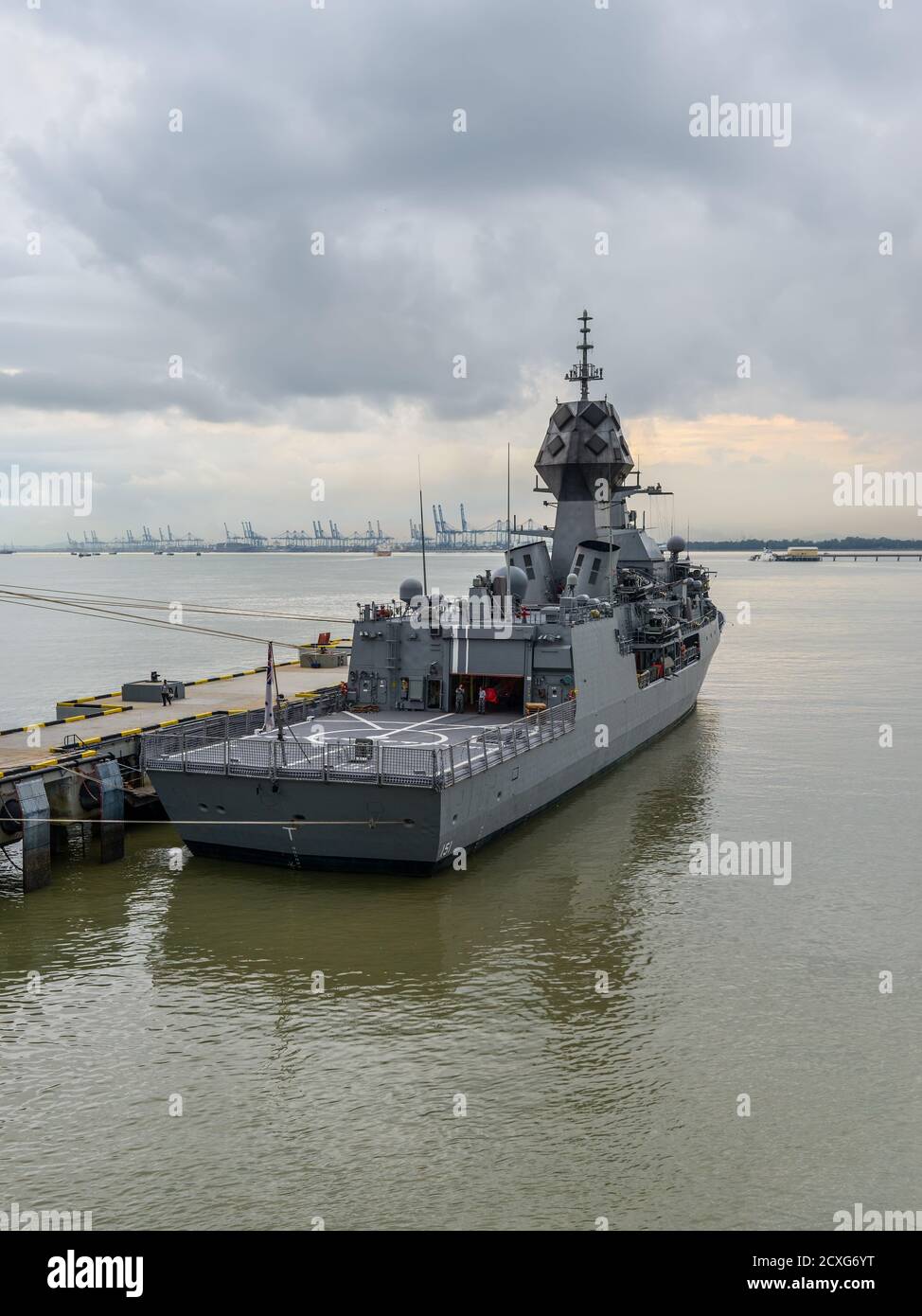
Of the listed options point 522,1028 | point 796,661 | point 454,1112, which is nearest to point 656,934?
point 522,1028

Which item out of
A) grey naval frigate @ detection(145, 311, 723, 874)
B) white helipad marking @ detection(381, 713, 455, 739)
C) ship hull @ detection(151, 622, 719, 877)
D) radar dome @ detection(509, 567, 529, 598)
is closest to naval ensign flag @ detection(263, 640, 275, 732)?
grey naval frigate @ detection(145, 311, 723, 874)

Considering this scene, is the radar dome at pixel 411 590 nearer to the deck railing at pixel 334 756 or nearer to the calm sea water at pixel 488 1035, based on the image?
the deck railing at pixel 334 756

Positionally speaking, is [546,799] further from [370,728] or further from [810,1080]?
[810,1080]

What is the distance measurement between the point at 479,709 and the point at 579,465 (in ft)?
41.8

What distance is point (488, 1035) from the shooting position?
1538 centimetres

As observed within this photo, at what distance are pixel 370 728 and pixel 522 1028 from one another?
38.3ft

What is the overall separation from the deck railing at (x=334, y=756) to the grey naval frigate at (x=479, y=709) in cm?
6

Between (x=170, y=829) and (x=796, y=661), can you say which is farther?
(x=796, y=661)

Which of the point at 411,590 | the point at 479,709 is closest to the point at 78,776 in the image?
the point at 479,709

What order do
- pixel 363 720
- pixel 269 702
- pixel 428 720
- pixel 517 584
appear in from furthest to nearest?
pixel 517 584 < pixel 363 720 < pixel 428 720 < pixel 269 702

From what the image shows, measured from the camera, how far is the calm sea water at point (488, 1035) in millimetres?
11734

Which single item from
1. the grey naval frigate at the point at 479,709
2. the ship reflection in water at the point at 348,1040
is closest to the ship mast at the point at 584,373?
the grey naval frigate at the point at 479,709

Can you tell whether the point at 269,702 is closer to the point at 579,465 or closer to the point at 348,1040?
the point at 348,1040
